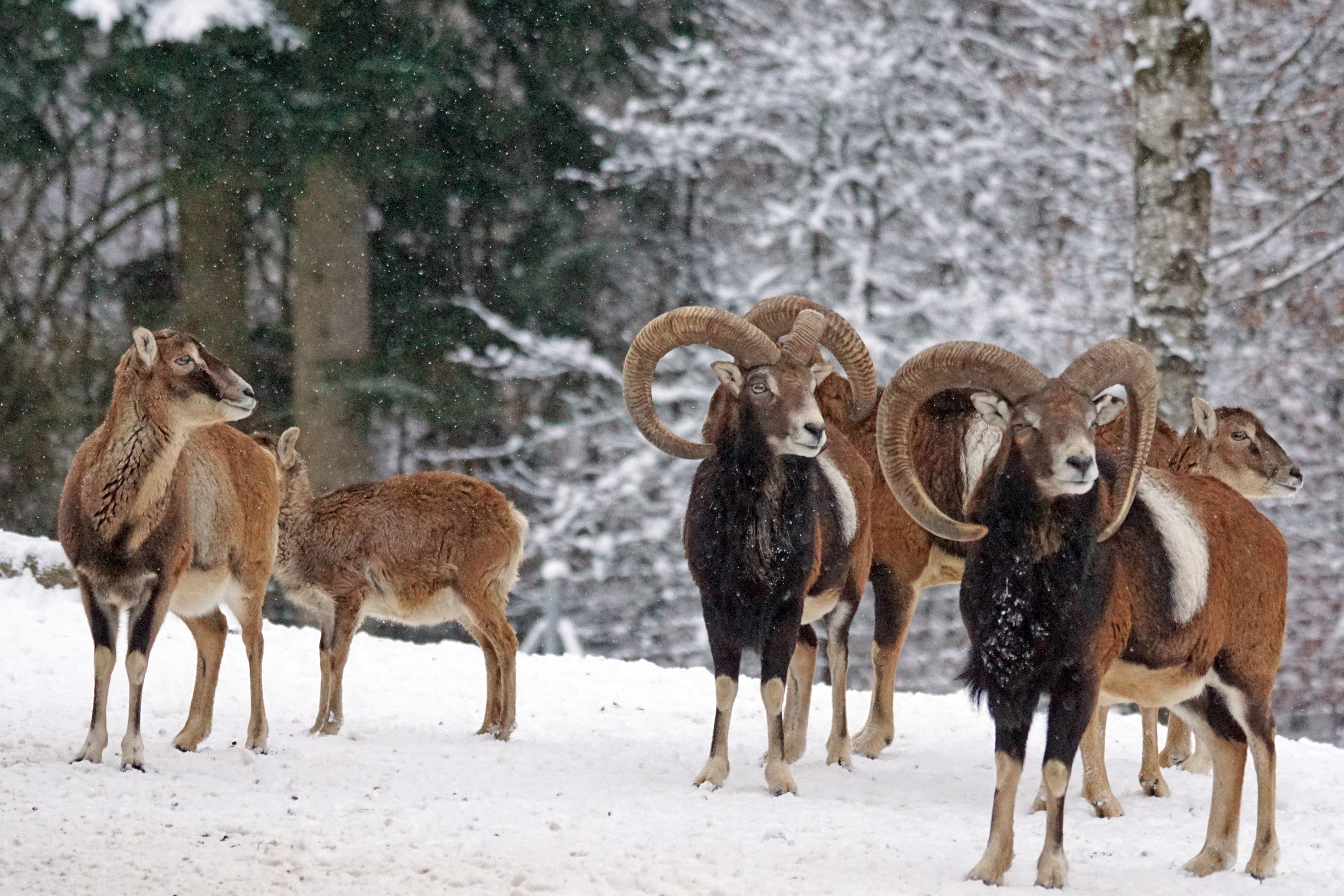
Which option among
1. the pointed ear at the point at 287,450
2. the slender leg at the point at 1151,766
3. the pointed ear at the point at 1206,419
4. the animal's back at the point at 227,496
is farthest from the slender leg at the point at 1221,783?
the pointed ear at the point at 287,450

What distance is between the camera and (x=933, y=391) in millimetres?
6828

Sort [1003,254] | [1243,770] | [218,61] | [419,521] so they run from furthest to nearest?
1. [1003,254]
2. [218,61]
3. [419,521]
4. [1243,770]

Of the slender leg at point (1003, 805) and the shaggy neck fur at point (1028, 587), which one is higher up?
the shaggy neck fur at point (1028, 587)

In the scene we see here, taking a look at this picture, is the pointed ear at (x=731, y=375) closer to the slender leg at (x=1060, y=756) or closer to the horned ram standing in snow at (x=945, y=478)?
the horned ram standing in snow at (x=945, y=478)

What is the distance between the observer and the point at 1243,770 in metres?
6.56

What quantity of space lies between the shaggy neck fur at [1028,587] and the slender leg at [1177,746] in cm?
370

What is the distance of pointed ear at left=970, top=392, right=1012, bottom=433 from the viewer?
648 cm

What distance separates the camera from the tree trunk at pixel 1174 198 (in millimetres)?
12141

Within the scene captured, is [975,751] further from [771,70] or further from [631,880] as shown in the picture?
[771,70]

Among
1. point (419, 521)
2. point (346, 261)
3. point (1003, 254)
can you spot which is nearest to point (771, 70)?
point (1003, 254)

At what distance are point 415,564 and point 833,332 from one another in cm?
296

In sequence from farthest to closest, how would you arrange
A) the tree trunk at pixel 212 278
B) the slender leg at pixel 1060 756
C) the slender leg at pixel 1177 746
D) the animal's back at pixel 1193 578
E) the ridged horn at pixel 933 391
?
the tree trunk at pixel 212 278 → the slender leg at pixel 1177 746 → the ridged horn at pixel 933 391 → the animal's back at pixel 1193 578 → the slender leg at pixel 1060 756

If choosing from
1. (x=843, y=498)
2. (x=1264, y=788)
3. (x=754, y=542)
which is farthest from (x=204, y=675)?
(x=1264, y=788)

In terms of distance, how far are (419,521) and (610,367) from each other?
9.01 m
